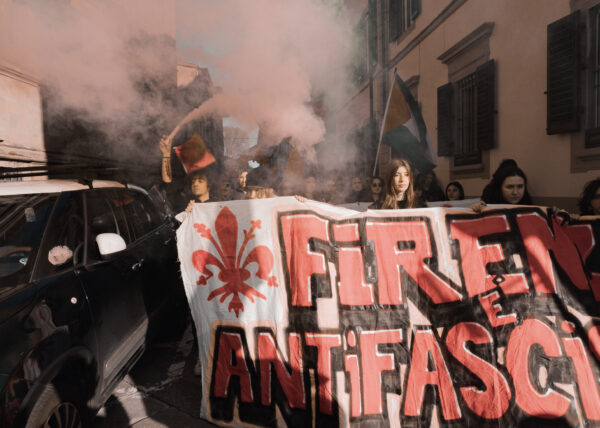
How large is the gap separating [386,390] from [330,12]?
967cm

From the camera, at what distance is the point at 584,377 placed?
83.0 inches

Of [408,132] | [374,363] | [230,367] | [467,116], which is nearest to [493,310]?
[374,363]

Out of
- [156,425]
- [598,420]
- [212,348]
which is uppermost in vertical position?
[212,348]

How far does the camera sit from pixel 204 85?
19.0m

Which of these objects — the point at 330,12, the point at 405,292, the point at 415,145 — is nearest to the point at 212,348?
the point at 405,292

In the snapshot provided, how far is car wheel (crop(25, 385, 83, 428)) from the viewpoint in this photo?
1646mm

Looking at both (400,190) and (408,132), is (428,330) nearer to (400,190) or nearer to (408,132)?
(400,190)

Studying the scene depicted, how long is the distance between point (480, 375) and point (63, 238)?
9.30 feet

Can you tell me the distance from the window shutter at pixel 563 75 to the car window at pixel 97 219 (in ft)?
17.8

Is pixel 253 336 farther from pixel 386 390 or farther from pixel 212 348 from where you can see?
pixel 386 390

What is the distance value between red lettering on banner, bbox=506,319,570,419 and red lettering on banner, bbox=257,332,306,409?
1.35 meters

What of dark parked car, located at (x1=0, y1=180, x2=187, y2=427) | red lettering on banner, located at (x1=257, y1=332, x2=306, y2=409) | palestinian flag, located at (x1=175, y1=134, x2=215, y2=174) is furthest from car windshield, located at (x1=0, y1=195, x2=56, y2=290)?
palestinian flag, located at (x1=175, y1=134, x2=215, y2=174)

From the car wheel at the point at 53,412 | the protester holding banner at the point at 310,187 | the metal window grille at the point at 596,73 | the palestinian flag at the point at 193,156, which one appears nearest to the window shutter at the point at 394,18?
the metal window grille at the point at 596,73

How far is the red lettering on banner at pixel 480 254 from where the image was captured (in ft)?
7.70
